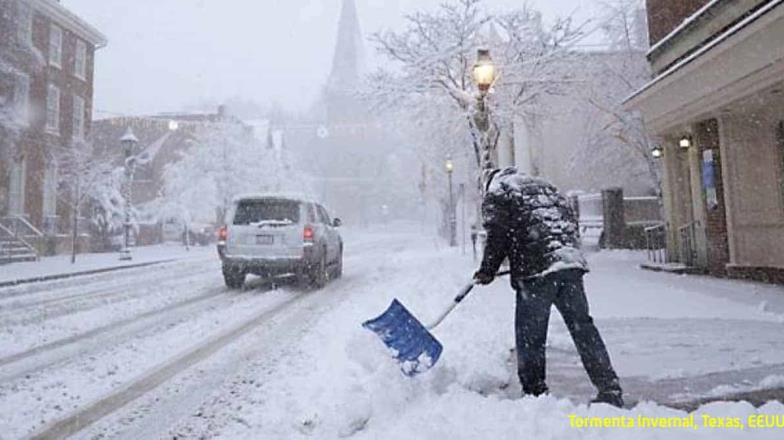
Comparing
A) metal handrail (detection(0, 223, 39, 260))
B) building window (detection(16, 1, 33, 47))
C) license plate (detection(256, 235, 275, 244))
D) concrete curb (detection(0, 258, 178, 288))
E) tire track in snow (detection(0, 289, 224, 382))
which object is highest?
building window (detection(16, 1, 33, 47))

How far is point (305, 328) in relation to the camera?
6910mm

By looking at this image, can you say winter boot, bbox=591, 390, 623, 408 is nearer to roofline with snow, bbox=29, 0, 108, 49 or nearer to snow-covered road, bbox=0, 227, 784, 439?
snow-covered road, bbox=0, 227, 784, 439

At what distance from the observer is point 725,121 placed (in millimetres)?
10602

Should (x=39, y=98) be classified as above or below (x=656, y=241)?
above

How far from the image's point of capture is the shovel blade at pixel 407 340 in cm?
387

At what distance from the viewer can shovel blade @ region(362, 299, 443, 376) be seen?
387 centimetres

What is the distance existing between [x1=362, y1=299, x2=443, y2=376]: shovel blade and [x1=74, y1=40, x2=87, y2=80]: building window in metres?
29.6

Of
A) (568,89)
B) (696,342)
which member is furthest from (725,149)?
(568,89)

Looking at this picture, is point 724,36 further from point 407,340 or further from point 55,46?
point 55,46

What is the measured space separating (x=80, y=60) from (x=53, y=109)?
3.94 metres

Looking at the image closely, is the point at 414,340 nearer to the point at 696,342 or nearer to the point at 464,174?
the point at 696,342

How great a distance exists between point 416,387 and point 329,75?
3841 inches

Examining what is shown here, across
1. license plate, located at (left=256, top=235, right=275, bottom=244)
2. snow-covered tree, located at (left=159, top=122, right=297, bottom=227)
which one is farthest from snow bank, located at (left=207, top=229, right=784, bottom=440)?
snow-covered tree, located at (left=159, top=122, right=297, bottom=227)

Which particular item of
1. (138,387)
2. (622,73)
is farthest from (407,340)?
(622,73)
